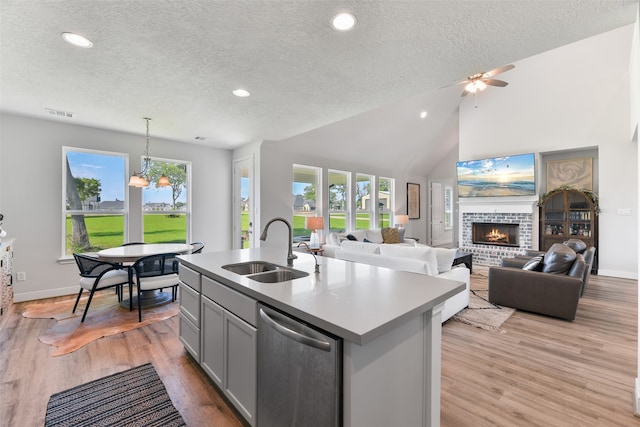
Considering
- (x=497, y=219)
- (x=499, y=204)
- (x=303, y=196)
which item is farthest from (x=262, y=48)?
(x=497, y=219)

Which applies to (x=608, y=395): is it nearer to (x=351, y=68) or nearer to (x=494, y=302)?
(x=494, y=302)

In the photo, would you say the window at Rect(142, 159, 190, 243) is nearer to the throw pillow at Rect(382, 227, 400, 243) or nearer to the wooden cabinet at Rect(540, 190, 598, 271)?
the throw pillow at Rect(382, 227, 400, 243)

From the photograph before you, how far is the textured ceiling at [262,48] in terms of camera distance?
1.70 meters

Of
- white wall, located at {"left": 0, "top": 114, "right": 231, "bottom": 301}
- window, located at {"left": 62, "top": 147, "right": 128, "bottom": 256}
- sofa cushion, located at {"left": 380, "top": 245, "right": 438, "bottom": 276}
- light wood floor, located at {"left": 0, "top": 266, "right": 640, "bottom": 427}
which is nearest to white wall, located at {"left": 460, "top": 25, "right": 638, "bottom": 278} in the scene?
light wood floor, located at {"left": 0, "top": 266, "right": 640, "bottom": 427}

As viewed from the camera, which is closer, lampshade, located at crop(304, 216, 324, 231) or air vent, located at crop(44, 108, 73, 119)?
air vent, located at crop(44, 108, 73, 119)

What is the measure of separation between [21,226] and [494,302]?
654 centimetres

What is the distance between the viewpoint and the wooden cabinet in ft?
18.5

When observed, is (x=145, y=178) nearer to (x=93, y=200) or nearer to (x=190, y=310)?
(x=93, y=200)

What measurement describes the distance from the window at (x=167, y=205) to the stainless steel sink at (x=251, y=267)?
3520 mm

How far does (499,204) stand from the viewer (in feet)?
21.8

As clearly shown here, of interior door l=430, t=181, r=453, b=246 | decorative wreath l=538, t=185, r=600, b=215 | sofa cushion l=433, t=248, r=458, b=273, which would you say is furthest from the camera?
interior door l=430, t=181, r=453, b=246

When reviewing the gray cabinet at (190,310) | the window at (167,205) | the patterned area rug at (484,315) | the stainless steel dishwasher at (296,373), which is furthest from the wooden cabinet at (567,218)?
the window at (167,205)

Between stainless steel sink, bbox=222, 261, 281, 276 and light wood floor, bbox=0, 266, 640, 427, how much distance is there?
86cm

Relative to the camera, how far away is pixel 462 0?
63.2 inches
